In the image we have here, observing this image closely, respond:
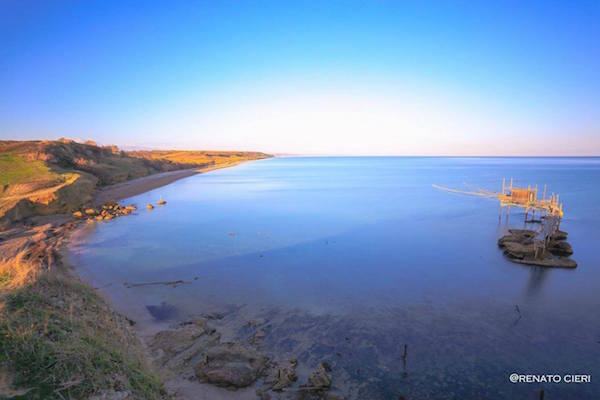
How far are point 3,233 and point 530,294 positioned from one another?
81.0 feet

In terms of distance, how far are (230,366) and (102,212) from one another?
72.4ft

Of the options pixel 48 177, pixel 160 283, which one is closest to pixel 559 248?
pixel 160 283

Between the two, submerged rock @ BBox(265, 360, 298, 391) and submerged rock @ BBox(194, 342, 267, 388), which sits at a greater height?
submerged rock @ BBox(194, 342, 267, 388)

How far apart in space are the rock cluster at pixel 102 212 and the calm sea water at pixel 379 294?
5.73ft

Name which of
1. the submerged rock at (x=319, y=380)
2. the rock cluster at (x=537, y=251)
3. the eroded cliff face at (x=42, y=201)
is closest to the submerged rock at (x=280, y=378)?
the submerged rock at (x=319, y=380)

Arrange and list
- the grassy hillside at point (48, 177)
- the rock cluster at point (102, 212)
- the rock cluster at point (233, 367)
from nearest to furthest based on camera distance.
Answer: the rock cluster at point (233, 367) < the grassy hillside at point (48, 177) < the rock cluster at point (102, 212)

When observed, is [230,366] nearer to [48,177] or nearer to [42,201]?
[42,201]

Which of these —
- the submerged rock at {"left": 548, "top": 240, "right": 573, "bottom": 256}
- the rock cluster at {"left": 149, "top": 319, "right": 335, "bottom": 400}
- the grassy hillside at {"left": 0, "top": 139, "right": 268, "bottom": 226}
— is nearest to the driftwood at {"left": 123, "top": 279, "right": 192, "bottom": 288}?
the rock cluster at {"left": 149, "top": 319, "right": 335, "bottom": 400}

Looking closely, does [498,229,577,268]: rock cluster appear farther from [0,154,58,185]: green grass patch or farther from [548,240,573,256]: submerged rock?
[0,154,58,185]: green grass patch

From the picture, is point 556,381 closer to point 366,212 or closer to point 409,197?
point 366,212

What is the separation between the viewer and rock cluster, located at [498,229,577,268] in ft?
49.4

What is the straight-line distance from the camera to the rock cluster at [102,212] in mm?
22125

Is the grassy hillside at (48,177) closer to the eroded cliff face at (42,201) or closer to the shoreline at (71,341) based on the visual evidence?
the eroded cliff face at (42,201)

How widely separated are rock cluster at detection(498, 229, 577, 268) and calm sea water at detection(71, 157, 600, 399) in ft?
2.14
